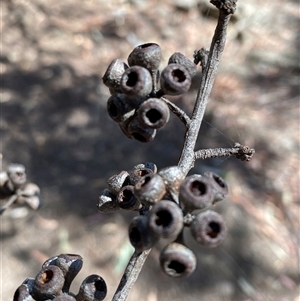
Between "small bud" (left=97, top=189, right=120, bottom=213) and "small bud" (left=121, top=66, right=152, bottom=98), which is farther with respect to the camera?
"small bud" (left=97, top=189, right=120, bottom=213)

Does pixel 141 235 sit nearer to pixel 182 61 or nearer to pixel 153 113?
pixel 153 113

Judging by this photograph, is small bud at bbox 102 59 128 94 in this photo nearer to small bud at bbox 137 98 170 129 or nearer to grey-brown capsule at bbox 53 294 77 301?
small bud at bbox 137 98 170 129

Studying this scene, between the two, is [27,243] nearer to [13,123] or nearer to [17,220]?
[17,220]

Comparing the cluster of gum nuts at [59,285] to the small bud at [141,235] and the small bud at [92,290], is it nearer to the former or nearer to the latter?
the small bud at [92,290]

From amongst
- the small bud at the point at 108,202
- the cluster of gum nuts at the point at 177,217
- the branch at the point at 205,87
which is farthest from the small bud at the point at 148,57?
the small bud at the point at 108,202

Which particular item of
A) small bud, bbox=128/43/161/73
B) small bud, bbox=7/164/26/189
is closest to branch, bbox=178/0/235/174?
small bud, bbox=128/43/161/73

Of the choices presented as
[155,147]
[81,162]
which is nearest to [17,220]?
[81,162]
